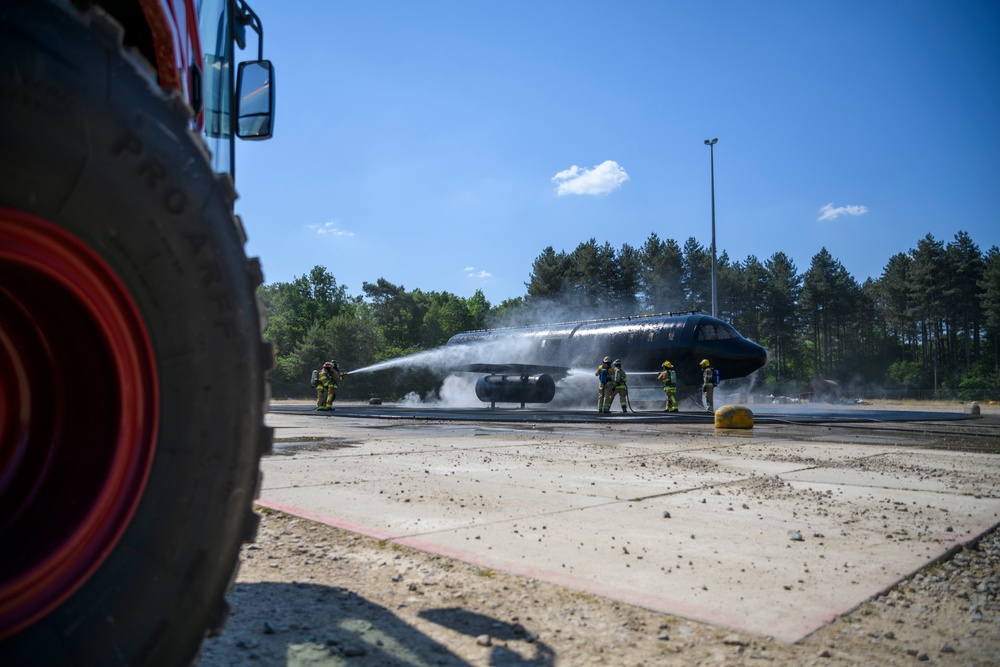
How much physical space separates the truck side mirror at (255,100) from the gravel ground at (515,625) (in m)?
2.37

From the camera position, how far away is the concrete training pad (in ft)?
9.43

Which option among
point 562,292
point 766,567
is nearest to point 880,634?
point 766,567

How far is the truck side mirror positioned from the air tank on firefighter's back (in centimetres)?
2105

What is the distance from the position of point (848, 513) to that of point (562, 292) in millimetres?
60438

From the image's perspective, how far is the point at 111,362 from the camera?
56.0 inches

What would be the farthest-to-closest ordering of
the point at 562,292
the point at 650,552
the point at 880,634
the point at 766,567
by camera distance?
the point at 562,292, the point at 650,552, the point at 766,567, the point at 880,634

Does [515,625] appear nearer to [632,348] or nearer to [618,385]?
[618,385]

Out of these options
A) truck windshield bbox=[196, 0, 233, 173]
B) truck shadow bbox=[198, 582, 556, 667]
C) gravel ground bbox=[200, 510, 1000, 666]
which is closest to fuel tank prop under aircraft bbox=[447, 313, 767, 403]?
gravel ground bbox=[200, 510, 1000, 666]

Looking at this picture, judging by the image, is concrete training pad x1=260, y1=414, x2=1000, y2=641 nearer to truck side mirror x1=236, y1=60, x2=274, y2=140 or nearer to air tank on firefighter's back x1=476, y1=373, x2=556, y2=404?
truck side mirror x1=236, y1=60, x2=274, y2=140

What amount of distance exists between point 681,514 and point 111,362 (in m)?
3.64

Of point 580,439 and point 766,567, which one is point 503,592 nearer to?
point 766,567

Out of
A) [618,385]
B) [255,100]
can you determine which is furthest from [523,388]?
[255,100]

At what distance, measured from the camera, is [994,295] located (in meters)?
59.2

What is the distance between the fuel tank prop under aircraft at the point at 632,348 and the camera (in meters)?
23.1
